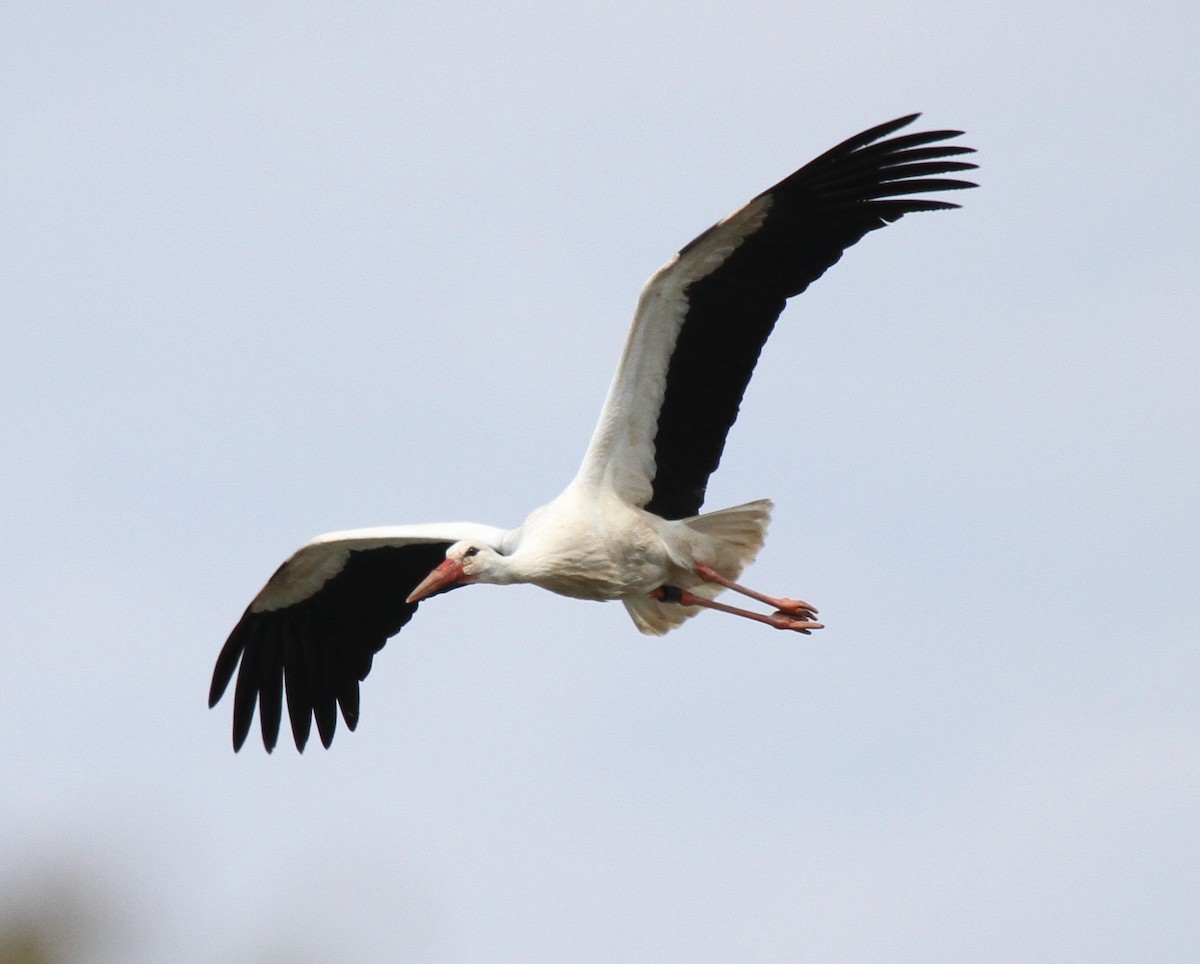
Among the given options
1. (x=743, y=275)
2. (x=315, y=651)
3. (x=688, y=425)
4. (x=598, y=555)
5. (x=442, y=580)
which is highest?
(x=743, y=275)

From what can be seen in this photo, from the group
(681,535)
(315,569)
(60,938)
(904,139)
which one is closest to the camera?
(60,938)

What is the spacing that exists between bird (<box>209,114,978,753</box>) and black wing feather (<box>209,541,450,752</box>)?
0.42 meters

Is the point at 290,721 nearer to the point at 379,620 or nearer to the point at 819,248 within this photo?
the point at 379,620

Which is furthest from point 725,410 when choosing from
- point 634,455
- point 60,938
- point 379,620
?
point 60,938

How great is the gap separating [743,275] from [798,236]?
31cm

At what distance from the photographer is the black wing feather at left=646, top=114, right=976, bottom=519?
833cm

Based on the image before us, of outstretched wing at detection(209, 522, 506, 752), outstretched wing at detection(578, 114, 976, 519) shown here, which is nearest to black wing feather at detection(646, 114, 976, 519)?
outstretched wing at detection(578, 114, 976, 519)

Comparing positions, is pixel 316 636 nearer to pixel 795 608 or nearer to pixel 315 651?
pixel 315 651

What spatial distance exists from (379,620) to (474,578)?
1.42m

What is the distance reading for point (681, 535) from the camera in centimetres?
891

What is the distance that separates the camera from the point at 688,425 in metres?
8.76

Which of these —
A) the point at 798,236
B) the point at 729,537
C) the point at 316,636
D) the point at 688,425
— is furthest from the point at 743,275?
the point at 316,636

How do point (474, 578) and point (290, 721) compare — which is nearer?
point (474, 578)

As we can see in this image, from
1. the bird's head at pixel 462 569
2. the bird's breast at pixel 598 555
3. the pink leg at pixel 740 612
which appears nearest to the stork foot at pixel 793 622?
the pink leg at pixel 740 612
